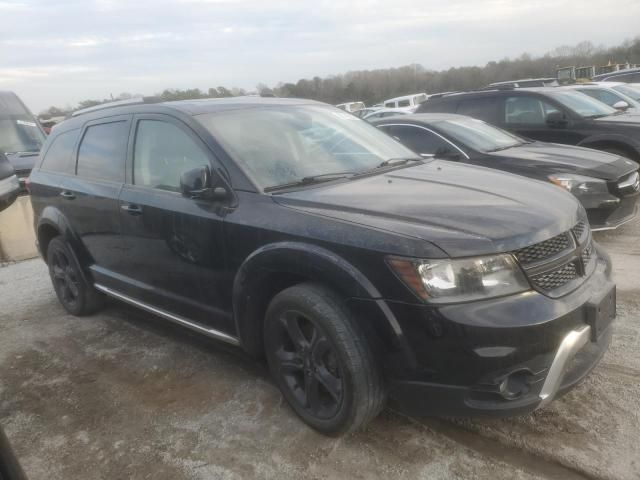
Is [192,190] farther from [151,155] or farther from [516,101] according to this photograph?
[516,101]

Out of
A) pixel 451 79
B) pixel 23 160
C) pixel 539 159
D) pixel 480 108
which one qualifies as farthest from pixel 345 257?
pixel 451 79

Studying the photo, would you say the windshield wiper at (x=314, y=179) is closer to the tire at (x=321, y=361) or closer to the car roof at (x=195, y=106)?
the tire at (x=321, y=361)

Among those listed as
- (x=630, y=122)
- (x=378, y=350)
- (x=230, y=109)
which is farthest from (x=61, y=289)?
(x=630, y=122)

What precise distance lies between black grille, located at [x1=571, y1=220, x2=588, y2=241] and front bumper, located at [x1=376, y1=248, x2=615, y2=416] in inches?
16.1

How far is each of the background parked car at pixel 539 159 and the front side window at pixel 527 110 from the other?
1261 millimetres

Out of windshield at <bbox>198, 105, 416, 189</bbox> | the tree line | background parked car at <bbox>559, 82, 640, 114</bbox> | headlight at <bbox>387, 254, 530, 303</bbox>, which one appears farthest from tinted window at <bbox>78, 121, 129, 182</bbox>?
the tree line

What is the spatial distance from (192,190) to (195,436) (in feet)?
4.44

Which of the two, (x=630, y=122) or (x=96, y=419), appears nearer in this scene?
(x=96, y=419)

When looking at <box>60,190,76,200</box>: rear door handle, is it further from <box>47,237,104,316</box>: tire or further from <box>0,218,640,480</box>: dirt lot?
<box>0,218,640,480</box>: dirt lot

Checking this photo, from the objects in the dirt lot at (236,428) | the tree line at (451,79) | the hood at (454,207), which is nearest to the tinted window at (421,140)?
the dirt lot at (236,428)

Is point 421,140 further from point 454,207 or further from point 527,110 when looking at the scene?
point 454,207

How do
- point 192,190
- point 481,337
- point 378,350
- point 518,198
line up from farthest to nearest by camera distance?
point 192,190
point 518,198
point 378,350
point 481,337

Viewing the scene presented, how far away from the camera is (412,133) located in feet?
22.4

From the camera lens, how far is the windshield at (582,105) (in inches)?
310
